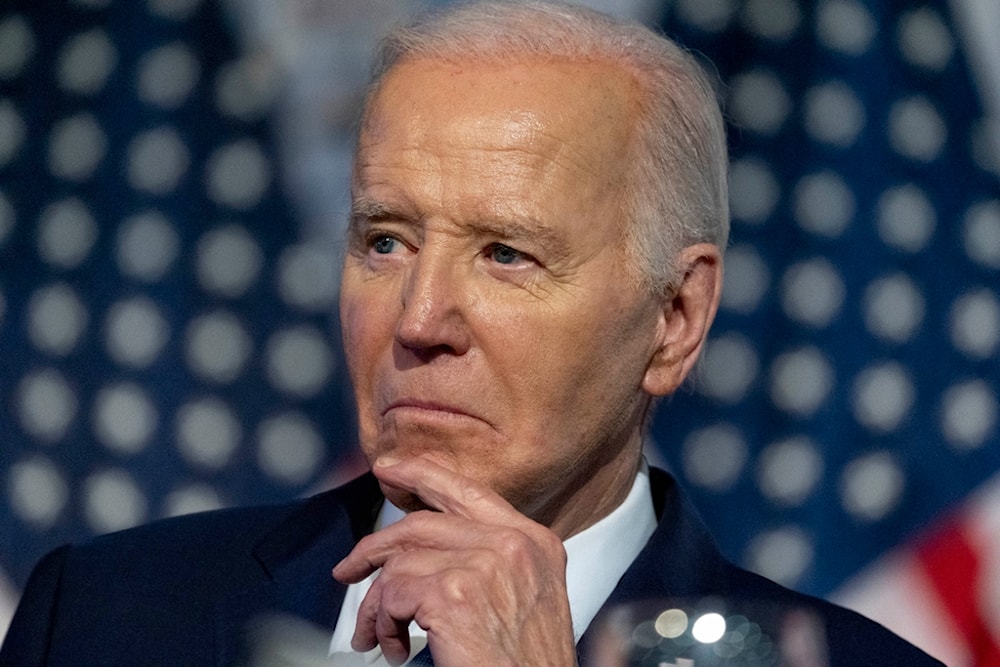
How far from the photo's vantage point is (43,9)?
9.68ft

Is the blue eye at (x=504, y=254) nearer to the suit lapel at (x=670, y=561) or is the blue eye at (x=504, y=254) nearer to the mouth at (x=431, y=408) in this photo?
the mouth at (x=431, y=408)

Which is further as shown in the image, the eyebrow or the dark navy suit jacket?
the dark navy suit jacket

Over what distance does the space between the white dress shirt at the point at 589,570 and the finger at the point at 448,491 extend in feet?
0.99

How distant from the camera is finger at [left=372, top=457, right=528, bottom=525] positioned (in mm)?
1745

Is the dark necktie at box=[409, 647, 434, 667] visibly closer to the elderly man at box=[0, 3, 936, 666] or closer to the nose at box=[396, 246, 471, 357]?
the elderly man at box=[0, 3, 936, 666]

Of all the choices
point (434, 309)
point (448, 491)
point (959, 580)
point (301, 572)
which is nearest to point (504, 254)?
point (434, 309)

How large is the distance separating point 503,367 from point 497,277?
0.43 ft

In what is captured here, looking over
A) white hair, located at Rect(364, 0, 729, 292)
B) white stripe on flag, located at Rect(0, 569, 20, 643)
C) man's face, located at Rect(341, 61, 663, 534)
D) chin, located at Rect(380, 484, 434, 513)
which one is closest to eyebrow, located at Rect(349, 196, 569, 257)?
man's face, located at Rect(341, 61, 663, 534)

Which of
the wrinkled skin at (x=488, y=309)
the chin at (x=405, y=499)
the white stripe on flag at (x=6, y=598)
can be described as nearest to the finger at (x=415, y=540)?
the wrinkled skin at (x=488, y=309)

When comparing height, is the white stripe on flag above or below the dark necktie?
below

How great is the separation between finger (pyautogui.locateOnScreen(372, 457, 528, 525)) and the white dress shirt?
303mm

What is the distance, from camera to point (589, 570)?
2102 mm

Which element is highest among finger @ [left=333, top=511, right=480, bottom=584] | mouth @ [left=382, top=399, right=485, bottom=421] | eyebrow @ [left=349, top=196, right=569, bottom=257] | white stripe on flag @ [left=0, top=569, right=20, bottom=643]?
eyebrow @ [left=349, top=196, right=569, bottom=257]

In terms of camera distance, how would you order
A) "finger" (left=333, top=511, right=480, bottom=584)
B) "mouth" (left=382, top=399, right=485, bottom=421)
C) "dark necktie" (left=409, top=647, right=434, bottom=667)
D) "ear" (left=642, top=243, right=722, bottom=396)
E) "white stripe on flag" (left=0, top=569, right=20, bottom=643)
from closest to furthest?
"finger" (left=333, top=511, right=480, bottom=584)
"mouth" (left=382, top=399, right=485, bottom=421)
"dark necktie" (left=409, top=647, right=434, bottom=667)
"ear" (left=642, top=243, right=722, bottom=396)
"white stripe on flag" (left=0, top=569, right=20, bottom=643)
